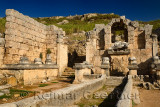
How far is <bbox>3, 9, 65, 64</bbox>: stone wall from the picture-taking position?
10.9 metres

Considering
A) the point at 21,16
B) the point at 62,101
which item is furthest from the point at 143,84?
the point at 21,16

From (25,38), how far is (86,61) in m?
5.35

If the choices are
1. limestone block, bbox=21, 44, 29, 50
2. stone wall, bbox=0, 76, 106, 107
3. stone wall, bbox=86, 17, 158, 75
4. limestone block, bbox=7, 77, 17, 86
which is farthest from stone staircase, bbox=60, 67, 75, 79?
stone wall, bbox=0, 76, 106, 107

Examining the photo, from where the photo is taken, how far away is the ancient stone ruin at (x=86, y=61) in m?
8.71

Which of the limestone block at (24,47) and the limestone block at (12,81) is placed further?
the limestone block at (24,47)

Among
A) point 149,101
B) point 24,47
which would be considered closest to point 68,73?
point 24,47

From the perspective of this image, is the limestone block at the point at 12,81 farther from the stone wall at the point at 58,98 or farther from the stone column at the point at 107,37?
the stone column at the point at 107,37

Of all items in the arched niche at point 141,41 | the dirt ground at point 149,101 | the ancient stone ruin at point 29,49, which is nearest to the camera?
the dirt ground at point 149,101

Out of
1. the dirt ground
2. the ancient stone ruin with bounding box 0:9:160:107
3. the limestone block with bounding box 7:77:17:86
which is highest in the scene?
the ancient stone ruin with bounding box 0:9:160:107

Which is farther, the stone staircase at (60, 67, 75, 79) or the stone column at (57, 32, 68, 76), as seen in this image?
the stone column at (57, 32, 68, 76)

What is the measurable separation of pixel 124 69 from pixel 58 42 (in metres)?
6.17

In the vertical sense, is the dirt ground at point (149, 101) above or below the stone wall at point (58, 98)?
below

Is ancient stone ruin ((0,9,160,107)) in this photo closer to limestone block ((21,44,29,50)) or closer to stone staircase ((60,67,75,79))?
limestone block ((21,44,29,50))

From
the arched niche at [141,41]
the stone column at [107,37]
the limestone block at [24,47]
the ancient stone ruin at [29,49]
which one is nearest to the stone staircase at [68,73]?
the ancient stone ruin at [29,49]
